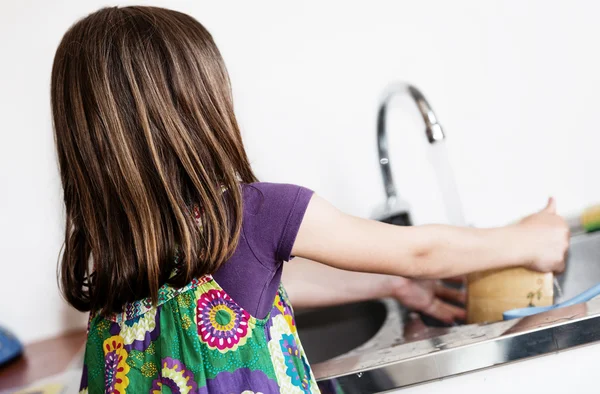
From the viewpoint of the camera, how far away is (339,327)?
3.84 feet

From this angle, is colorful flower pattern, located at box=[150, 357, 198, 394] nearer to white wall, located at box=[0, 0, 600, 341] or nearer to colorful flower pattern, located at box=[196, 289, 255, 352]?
colorful flower pattern, located at box=[196, 289, 255, 352]

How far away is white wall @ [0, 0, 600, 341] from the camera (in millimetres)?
1188

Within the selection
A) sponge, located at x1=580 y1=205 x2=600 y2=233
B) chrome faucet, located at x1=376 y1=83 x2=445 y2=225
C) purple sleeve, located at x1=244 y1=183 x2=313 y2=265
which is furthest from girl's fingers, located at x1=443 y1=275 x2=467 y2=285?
purple sleeve, located at x1=244 y1=183 x2=313 y2=265

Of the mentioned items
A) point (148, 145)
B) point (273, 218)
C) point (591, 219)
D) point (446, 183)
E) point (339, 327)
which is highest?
point (148, 145)

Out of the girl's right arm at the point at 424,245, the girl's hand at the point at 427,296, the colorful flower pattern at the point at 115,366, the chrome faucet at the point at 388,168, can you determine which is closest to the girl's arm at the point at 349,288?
the girl's hand at the point at 427,296

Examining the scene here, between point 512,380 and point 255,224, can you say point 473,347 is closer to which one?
point 512,380

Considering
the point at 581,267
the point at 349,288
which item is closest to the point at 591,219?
the point at 581,267

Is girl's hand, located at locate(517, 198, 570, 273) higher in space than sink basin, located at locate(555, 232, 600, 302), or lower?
higher

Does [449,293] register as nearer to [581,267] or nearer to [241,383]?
[581,267]

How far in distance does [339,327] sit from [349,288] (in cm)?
8

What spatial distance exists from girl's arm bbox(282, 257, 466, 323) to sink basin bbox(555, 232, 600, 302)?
19 centimetres

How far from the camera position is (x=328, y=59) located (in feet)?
3.94

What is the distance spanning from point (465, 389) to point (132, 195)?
0.48 meters

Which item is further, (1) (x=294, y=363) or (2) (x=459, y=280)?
(2) (x=459, y=280)
